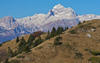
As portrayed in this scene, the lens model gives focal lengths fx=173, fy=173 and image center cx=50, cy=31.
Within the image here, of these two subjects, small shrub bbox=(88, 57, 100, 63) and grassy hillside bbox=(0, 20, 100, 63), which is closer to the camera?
small shrub bbox=(88, 57, 100, 63)

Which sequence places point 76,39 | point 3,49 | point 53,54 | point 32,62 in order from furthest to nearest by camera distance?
point 3,49
point 76,39
point 53,54
point 32,62

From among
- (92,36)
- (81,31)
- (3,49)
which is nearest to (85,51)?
(92,36)

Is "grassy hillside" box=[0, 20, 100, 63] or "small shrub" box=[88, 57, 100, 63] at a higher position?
"grassy hillside" box=[0, 20, 100, 63]

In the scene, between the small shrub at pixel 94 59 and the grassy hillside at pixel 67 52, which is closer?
the small shrub at pixel 94 59

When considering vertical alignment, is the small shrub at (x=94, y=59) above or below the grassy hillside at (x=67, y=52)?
below

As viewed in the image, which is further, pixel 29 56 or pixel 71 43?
pixel 71 43

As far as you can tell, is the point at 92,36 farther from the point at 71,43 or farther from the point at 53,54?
the point at 53,54

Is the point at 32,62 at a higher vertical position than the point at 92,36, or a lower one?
lower

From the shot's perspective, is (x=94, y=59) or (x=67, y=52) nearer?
(x=94, y=59)

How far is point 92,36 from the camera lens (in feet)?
361

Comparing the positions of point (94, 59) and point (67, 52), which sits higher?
point (67, 52)

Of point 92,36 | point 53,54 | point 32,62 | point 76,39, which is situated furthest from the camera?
point 92,36

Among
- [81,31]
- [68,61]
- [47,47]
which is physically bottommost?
[68,61]

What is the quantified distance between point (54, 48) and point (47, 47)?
3702 millimetres
